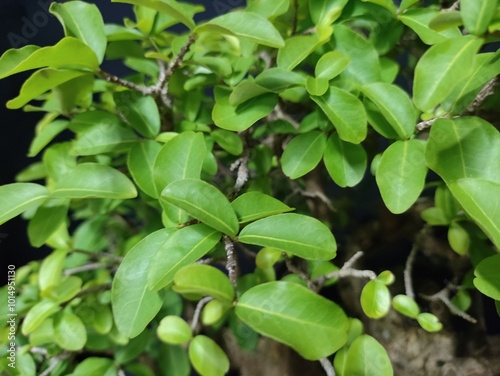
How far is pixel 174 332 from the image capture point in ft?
1.55

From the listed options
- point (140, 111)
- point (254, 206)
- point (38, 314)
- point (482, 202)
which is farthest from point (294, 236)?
point (38, 314)

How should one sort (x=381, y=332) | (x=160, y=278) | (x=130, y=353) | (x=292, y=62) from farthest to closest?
(x=381, y=332)
(x=130, y=353)
(x=292, y=62)
(x=160, y=278)

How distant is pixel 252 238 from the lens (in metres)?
0.43

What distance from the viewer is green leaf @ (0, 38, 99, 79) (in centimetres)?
45

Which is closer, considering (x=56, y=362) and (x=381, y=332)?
(x=56, y=362)

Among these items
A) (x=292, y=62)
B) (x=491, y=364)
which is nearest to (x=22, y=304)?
(x=292, y=62)

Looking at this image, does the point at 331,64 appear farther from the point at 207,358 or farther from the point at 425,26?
the point at 207,358

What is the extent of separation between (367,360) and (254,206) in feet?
0.60

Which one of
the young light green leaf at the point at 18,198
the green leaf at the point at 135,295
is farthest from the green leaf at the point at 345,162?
the young light green leaf at the point at 18,198

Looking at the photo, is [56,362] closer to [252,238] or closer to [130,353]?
[130,353]

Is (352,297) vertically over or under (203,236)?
under

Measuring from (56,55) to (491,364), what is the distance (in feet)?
2.47

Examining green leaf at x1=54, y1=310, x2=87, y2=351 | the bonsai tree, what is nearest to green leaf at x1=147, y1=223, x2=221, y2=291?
the bonsai tree

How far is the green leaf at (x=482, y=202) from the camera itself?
1.19 ft
